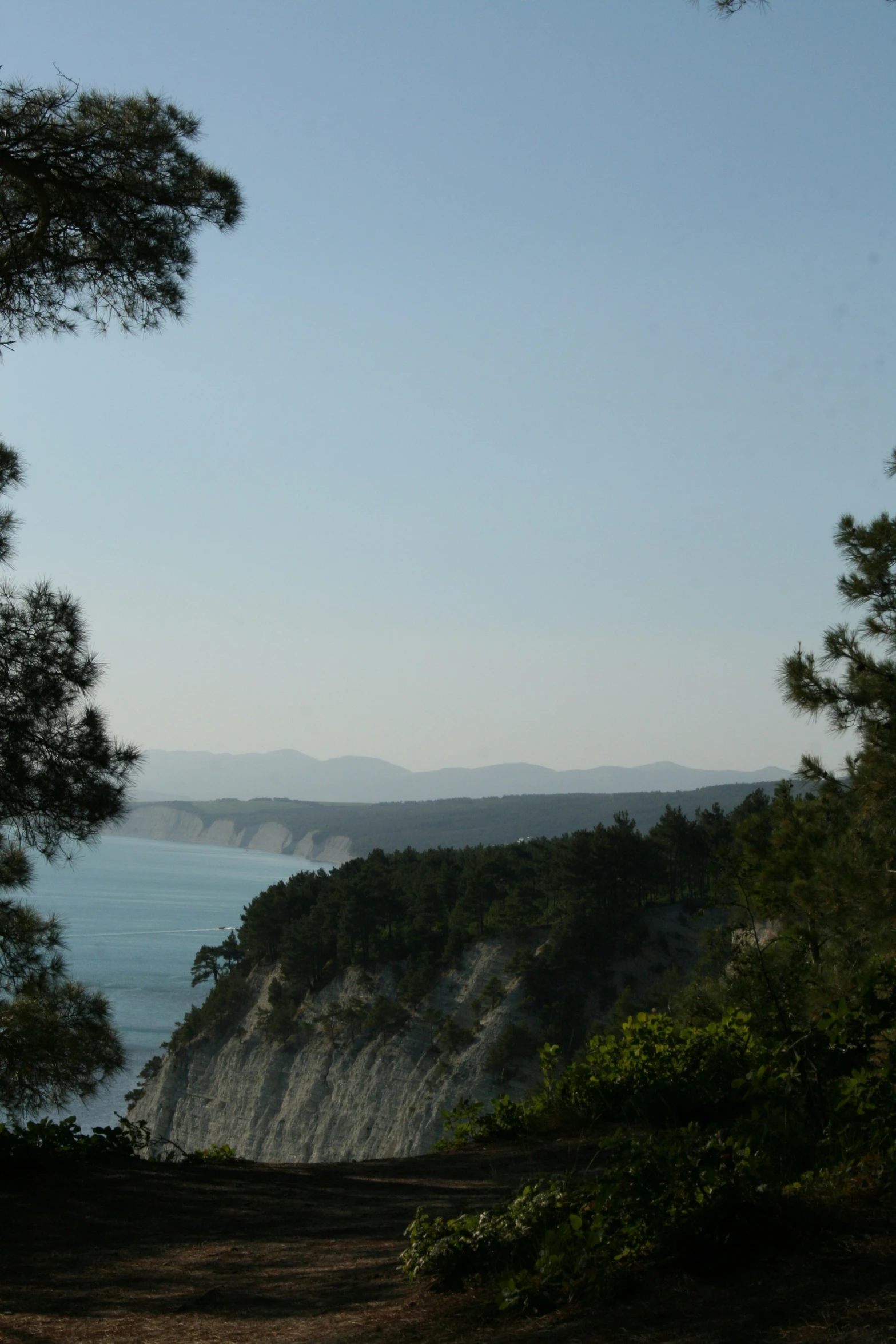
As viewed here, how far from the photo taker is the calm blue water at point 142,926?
170 ft

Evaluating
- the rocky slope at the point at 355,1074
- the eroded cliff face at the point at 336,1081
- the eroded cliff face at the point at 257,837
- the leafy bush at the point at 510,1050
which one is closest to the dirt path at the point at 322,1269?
the leafy bush at the point at 510,1050

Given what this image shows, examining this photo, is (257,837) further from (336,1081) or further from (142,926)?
(336,1081)

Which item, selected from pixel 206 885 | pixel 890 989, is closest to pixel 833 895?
pixel 890 989

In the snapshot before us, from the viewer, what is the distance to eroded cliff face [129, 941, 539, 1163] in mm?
40625

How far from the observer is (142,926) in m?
76.7

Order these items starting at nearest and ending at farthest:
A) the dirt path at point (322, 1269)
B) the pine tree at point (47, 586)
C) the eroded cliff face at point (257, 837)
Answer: the dirt path at point (322, 1269) → the pine tree at point (47, 586) → the eroded cliff face at point (257, 837)

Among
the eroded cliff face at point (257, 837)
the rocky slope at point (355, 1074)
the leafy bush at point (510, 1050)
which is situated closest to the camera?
the leafy bush at point (510, 1050)

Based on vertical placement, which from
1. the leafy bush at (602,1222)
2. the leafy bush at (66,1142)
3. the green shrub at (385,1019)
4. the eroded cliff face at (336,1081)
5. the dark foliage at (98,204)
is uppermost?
the dark foliage at (98,204)

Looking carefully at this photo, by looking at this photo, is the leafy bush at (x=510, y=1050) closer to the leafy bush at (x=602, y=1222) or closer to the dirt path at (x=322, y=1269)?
the dirt path at (x=322, y=1269)

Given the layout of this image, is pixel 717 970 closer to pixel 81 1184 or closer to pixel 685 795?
pixel 81 1184

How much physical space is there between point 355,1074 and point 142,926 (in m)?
37.0

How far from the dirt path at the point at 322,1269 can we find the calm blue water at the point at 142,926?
1.76 meters

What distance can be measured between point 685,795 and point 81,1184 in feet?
452

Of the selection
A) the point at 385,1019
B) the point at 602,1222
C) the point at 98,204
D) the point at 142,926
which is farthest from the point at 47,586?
the point at 142,926
